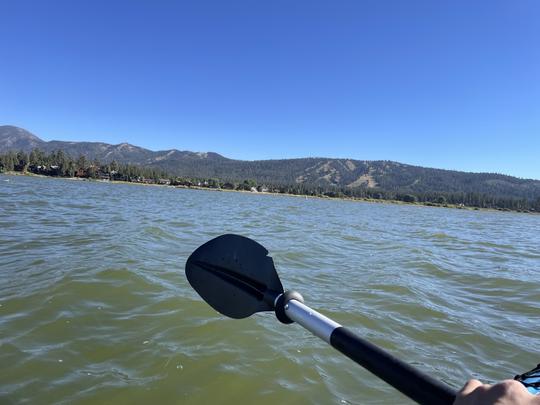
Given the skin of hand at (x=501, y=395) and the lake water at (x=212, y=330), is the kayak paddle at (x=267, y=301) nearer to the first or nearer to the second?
the skin of hand at (x=501, y=395)

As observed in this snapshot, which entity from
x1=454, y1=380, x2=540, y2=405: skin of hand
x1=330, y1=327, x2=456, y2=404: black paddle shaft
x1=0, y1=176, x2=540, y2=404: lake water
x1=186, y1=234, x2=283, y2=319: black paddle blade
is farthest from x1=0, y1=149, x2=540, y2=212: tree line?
x1=454, y1=380, x2=540, y2=405: skin of hand

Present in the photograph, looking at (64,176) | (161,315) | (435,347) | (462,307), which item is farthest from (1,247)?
A: (64,176)

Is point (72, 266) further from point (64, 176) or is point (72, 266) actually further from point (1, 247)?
point (64, 176)

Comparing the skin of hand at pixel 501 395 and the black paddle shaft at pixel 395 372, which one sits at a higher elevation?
the skin of hand at pixel 501 395

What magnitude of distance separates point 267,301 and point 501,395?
6.21 ft

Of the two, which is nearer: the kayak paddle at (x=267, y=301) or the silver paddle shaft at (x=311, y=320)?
the kayak paddle at (x=267, y=301)

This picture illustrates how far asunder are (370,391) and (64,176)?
527 ft

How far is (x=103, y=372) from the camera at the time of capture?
4.57m

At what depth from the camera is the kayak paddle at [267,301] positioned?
1.72 m

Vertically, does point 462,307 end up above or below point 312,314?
A: below

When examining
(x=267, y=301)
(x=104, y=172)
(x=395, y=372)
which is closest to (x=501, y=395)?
(x=395, y=372)

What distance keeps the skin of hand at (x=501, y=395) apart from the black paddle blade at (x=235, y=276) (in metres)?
A: 1.71

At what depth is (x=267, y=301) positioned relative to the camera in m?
2.96

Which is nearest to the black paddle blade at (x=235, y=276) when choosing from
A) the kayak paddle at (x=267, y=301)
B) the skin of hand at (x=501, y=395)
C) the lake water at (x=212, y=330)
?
the kayak paddle at (x=267, y=301)
